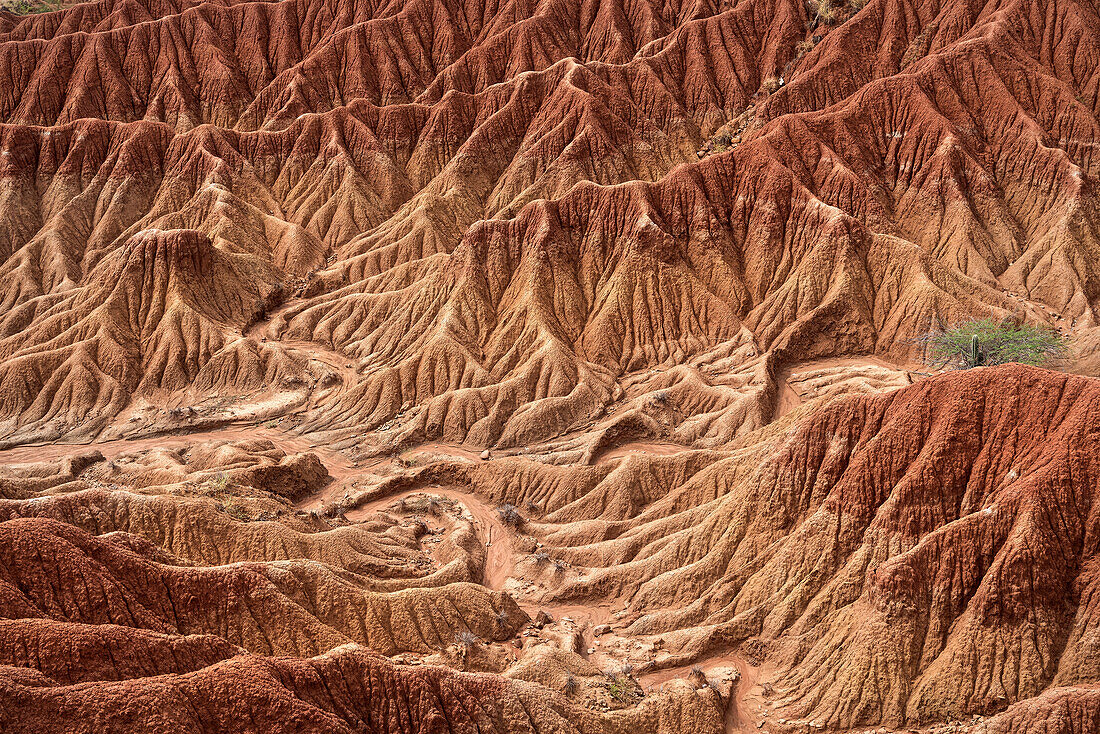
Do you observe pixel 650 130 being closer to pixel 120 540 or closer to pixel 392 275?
pixel 392 275

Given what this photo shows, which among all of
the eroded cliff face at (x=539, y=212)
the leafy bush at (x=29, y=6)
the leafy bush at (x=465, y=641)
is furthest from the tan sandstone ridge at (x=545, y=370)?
the leafy bush at (x=29, y=6)

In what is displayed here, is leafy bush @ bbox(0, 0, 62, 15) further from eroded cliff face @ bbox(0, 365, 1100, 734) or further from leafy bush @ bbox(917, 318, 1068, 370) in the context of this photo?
leafy bush @ bbox(917, 318, 1068, 370)

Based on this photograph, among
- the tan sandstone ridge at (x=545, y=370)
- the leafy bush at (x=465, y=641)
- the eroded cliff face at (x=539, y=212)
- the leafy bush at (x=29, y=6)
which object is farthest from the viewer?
the leafy bush at (x=29, y=6)

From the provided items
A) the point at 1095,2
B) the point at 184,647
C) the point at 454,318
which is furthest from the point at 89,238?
the point at 1095,2

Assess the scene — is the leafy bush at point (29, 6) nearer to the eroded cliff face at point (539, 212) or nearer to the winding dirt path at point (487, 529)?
the eroded cliff face at point (539, 212)

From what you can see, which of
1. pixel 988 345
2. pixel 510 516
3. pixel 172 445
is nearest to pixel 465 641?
pixel 510 516

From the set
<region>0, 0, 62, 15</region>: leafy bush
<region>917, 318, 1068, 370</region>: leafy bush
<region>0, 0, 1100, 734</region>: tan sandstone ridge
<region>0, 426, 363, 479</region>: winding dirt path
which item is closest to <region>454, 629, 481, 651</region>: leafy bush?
<region>0, 0, 1100, 734</region>: tan sandstone ridge

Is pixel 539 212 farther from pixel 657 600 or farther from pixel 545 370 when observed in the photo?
pixel 657 600
